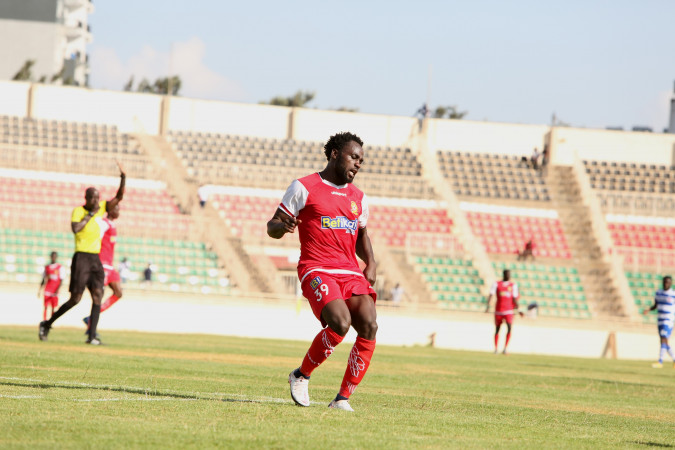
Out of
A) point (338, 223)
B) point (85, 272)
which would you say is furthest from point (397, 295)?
point (338, 223)

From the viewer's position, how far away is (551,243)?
43250mm

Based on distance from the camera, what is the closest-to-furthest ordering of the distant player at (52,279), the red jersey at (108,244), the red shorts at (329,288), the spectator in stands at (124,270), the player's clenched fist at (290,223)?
the player's clenched fist at (290,223) < the red shorts at (329,288) < the red jersey at (108,244) < the distant player at (52,279) < the spectator in stands at (124,270)

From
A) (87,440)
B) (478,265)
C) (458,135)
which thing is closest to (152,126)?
(458,135)

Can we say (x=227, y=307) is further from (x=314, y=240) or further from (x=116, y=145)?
(x=314, y=240)

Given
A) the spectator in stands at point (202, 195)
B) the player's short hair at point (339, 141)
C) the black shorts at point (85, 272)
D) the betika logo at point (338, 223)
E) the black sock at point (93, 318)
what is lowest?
the black sock at point (93, 318)

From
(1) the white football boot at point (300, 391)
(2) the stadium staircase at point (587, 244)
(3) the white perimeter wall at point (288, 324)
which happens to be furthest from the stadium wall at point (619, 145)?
(1) the white football boot at point (300, 391)

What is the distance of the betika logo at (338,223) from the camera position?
8.66 m

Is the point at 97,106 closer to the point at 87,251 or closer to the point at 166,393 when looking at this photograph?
the point at 87,251

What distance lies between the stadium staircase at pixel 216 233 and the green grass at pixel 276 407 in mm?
18783

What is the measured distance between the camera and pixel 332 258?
28.5 feet

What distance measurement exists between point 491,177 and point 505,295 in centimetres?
2169

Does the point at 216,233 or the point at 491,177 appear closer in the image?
the point at 216,233

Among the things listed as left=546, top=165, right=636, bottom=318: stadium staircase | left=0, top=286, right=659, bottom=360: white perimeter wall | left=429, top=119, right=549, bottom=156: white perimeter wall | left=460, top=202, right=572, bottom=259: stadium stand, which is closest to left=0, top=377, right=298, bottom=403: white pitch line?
left=0, top=286, right=659, bottom=360: white perimeter wall

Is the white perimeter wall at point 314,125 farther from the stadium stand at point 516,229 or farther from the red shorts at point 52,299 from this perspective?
the red shorts at point 52,299
